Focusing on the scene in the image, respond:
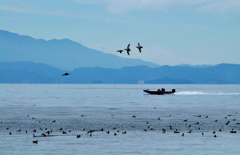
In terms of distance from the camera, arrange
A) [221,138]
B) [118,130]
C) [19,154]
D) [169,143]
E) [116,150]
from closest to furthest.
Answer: [19,154] → [116,150] → [169,143] → [221,138] → [118,130]

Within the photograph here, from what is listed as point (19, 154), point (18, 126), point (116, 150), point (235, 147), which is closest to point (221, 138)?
point (235, 147)

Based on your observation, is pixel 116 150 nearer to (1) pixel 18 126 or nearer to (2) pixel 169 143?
(2) pixel 169 143

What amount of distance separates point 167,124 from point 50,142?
2177cm

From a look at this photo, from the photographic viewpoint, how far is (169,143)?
41.7 m

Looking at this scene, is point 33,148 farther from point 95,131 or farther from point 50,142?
point 95,131

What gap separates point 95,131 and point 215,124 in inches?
737

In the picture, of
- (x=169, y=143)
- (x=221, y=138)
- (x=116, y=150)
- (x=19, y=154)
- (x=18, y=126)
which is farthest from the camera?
(x=18, y=126)

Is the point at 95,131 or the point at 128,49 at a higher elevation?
the point at 128,49

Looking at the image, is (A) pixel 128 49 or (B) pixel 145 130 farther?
(B) pixel 145 130

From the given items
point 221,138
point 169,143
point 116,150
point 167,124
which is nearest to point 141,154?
point 116,150

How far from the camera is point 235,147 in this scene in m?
39.4

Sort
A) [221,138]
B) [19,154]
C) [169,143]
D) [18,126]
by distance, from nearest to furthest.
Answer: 1. [19,154]
2. [169,143]
3. [221,138]
4. [18,126]

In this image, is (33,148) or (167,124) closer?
(33,148)

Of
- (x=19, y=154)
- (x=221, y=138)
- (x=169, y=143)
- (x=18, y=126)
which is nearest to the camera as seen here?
(x=19, y=154)
